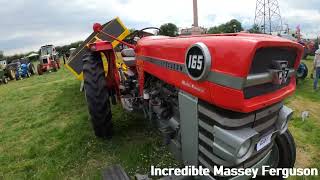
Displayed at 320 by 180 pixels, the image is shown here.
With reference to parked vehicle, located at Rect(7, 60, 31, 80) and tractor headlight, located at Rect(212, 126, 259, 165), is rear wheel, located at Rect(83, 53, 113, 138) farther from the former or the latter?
parked vehicle, located at Rect(7, 60, 31, 80)

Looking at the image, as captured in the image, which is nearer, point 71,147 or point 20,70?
point 71,147

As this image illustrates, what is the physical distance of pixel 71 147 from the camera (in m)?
4.27

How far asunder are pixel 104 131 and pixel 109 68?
93 centimetres

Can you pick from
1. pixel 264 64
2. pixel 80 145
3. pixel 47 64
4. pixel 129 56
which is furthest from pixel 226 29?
pixel 264 64

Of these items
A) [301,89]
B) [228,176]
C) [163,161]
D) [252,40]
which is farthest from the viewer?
[301,89]

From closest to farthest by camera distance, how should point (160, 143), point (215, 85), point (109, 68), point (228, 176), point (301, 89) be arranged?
point (215, 85) < point (228, 176) < point (160, 143) < point (109, 68) < point (301, 89)

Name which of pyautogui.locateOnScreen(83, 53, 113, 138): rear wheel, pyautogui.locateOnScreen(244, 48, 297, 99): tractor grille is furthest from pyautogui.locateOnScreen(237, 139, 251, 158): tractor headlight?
pyautogui.locateOnScreen(83, 53, 113, 138): rear wheel

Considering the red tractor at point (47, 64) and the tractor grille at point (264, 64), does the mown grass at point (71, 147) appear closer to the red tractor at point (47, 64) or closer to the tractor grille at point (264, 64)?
the tractor grille at point (264, 64)

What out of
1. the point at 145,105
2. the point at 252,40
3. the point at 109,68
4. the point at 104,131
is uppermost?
the point at 252,40

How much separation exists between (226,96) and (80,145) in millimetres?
2969

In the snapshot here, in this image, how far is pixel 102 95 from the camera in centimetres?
379

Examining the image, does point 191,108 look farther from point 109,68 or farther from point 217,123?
point 109,68

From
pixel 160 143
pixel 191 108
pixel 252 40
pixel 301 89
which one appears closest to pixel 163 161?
pixel 160 143

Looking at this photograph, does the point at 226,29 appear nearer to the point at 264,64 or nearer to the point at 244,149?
the point at 264,64
